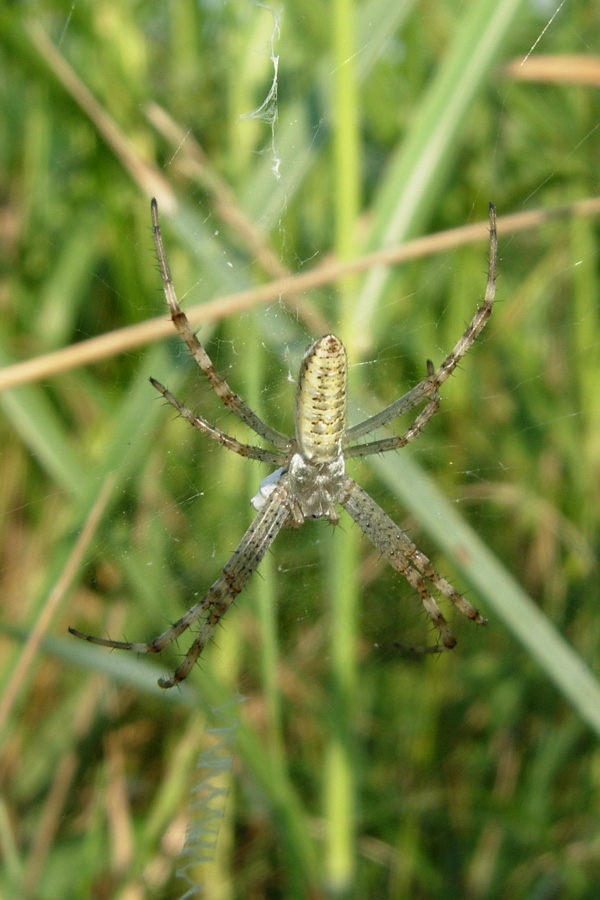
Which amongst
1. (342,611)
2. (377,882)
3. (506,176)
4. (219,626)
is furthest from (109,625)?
(506,176)

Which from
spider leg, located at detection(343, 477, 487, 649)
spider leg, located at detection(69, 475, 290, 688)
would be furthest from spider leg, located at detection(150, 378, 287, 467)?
spider leg, located at detection(343, 477, 487, 649)

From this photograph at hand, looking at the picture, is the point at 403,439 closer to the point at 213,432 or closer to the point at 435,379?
the point at 435,379

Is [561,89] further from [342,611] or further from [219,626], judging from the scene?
[219,626]

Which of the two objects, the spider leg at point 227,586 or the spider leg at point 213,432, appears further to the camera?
the spider leg at point 227,586

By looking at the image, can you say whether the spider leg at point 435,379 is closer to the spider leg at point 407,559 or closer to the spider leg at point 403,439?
the spider leg at point 403,439

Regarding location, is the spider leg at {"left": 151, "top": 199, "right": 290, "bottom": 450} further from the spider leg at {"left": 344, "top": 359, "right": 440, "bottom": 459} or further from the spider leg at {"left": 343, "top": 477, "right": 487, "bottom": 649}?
the spider leg at {"left": 343, "top": 477, "right": 487, "bottom": 649}

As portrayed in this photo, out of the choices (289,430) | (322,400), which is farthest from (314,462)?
(322,400)

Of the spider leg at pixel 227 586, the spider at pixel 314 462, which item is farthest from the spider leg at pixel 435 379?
the spider leg at pixel 227 586
